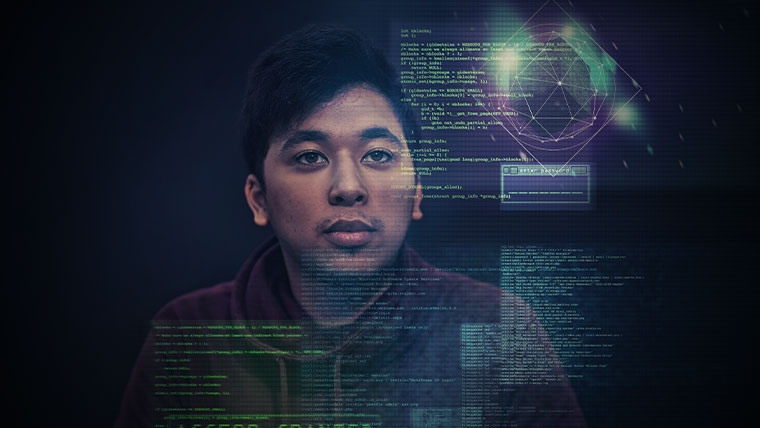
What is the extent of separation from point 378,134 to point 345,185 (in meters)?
0.20

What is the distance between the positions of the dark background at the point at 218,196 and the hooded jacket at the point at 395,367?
0.47 ft

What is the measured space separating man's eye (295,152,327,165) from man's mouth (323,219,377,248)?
0.20m

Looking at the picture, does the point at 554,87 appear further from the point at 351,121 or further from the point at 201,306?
the point at 201,306

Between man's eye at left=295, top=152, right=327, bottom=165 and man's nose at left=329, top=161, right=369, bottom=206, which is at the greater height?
man's eye at left=295, top=152, right=327, bottom=165

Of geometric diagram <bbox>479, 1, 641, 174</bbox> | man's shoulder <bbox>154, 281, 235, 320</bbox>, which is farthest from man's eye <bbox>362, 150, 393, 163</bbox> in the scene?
man's shoulder <bbox>154, 281, 235, 320</bbox>

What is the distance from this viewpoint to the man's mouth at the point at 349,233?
1623mm

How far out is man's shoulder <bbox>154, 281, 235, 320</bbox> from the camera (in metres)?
1.70

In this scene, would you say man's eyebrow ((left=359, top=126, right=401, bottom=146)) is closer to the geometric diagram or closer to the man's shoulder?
the geometric diagram

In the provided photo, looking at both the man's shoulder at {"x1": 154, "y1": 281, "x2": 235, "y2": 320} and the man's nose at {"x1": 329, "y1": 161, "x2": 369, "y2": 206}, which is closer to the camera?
the man's nose at {"x1": 329, "y1": 161, "x2": 369, "y2": 206}

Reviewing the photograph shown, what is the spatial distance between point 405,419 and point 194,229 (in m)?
0.94

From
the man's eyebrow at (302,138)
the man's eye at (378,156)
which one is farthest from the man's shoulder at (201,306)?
the man's eye at (378,156)

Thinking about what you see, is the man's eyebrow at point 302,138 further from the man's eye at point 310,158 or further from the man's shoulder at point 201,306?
the man's shoulder at point 201,306

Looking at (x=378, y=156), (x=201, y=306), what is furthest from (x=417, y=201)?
(x=201, y=306)

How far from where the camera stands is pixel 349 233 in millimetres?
1631
